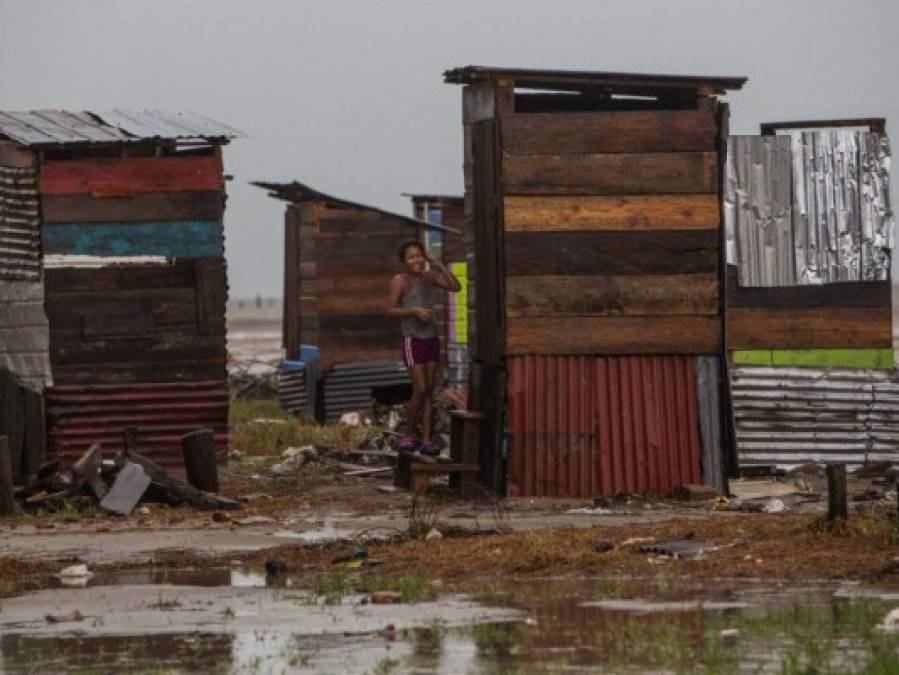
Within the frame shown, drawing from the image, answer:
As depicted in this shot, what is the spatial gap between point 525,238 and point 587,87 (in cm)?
138

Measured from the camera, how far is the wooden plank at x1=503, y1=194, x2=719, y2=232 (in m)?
16.4

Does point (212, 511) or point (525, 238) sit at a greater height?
point (525, 238)

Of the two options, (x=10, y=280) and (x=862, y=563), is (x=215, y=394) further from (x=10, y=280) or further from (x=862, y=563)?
(x=862, y=563)

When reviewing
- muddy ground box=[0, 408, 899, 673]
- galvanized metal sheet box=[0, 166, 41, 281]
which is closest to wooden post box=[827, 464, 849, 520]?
muddy ground box=[0, 408, 899, 673]

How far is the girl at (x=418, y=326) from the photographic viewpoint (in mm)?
18156

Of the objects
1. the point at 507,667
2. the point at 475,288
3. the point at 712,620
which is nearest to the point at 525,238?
the point at 475,288

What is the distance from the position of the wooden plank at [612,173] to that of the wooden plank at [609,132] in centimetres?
7

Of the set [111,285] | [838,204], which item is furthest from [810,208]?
[111,285]

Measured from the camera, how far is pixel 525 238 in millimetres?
16406

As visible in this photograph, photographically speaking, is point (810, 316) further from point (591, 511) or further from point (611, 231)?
point (591, 511)

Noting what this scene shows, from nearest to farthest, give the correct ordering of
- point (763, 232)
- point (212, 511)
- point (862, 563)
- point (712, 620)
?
point (712, 620) < point (862, 563) < point (212, 511) < point (763, 232)

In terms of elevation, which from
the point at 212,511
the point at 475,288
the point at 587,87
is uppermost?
the point at 587,87

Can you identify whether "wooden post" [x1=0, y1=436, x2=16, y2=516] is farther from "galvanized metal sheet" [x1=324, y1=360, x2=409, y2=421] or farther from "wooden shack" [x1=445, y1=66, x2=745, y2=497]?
"galvanized metal sheet" [x1=324, y1=360, x2=409, y2=421]

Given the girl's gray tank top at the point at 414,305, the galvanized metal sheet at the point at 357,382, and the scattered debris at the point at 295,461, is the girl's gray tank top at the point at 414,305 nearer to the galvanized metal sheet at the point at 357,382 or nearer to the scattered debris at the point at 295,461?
the scattered debris at the point at 295,461
